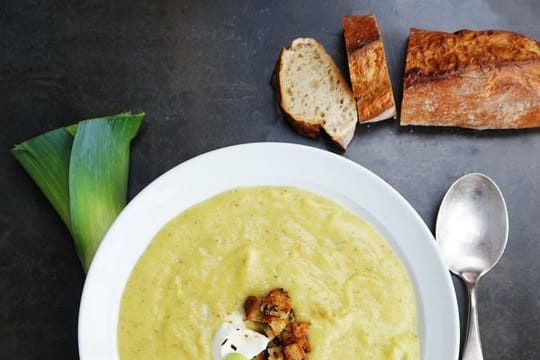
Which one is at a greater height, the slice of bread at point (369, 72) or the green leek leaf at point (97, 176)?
the slice of bread at point (369, 72)

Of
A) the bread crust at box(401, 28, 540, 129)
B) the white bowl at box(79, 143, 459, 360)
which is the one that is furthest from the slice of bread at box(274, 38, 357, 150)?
the white bowl at box(79, 143, 459, 360)

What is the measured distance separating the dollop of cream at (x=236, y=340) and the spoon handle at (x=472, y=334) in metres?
1.13

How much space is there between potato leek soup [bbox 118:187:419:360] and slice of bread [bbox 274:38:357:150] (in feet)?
1.90

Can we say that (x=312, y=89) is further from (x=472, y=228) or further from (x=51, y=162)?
(x=51, y=162)

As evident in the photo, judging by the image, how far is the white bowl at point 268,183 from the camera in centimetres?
307

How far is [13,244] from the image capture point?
3.59m

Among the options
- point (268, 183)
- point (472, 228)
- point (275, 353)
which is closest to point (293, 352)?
point (275, 353)

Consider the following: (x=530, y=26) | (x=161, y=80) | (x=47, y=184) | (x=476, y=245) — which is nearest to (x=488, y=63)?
(x=530, y=26)

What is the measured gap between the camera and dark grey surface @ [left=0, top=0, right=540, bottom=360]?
362cm

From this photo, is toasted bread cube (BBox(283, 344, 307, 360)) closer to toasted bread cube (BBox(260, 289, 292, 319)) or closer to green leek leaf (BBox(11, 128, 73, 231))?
toasted bread cube (BBox(260, 289, 292, 319))

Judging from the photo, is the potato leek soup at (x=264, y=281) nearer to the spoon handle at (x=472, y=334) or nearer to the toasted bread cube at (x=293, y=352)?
the toasted bread cube at (x=293, y=352)

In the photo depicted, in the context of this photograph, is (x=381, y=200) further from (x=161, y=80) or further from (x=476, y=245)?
(x=161, y=80)

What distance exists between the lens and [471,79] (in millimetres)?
3576

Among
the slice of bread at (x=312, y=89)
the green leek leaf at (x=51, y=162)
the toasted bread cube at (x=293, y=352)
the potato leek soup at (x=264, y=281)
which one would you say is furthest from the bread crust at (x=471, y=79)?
the green leek leaf at (x=51, y=162)
